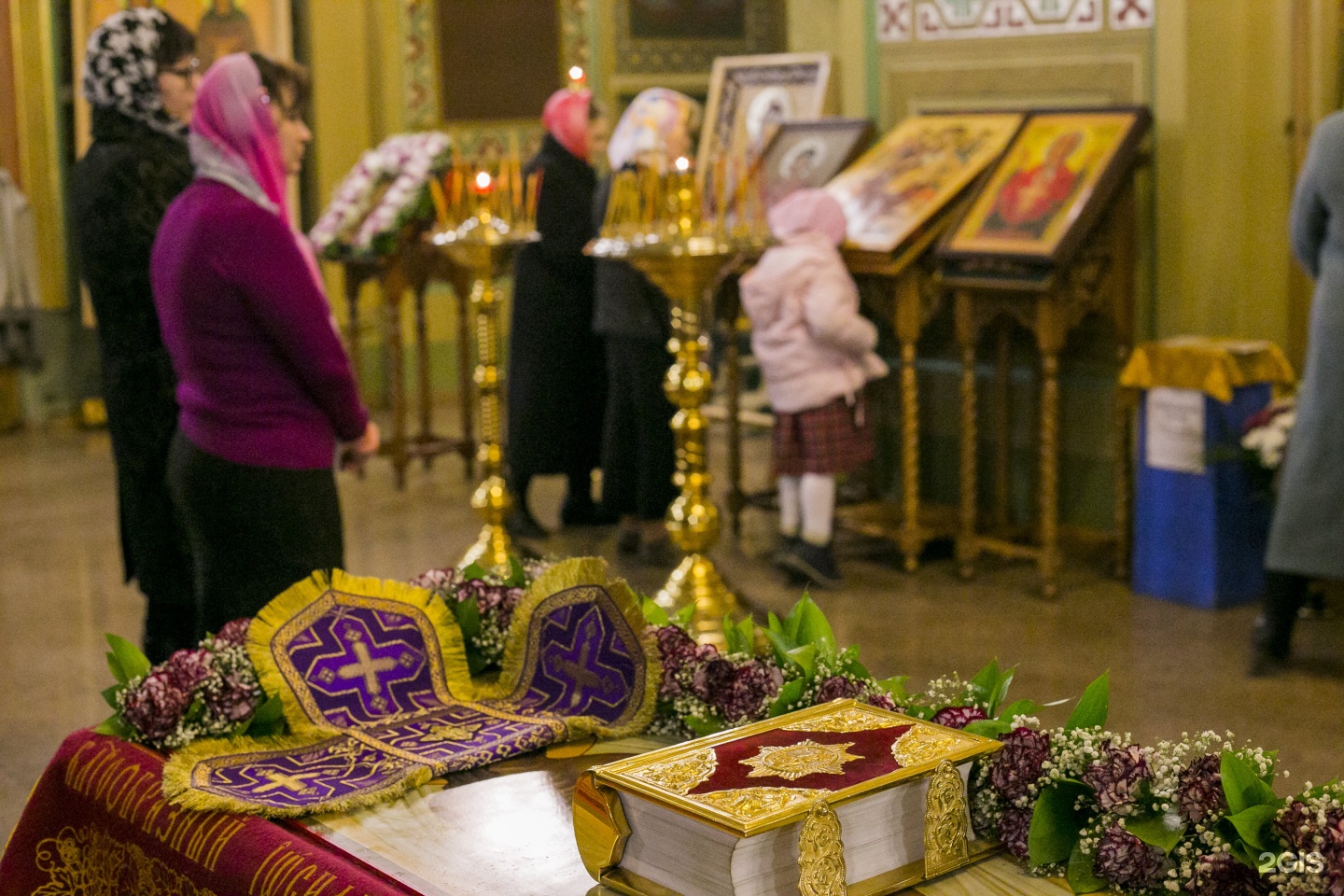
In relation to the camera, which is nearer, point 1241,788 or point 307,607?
point 1241,788

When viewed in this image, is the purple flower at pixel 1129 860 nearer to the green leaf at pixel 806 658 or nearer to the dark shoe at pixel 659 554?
the green leaf at pixel 806 658

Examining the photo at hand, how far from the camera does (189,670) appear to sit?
2.18 meters

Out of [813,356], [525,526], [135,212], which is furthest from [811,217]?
[135,212]

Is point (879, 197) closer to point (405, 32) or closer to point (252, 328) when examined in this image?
point (252, 328)

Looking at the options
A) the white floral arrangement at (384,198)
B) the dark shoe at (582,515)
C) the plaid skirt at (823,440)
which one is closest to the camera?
the plaid skirt at (823,440)

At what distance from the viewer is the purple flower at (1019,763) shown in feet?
5.61

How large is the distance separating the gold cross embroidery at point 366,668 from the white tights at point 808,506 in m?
3.37

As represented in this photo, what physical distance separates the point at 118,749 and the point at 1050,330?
368cm

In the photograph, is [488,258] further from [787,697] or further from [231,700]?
[787,697]

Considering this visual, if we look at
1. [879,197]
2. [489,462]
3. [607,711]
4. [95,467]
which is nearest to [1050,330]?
[879,197]

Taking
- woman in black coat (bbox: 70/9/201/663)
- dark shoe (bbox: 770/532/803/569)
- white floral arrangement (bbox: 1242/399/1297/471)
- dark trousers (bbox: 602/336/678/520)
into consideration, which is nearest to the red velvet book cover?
woman in black coat (bbox: 70/9/201/663)

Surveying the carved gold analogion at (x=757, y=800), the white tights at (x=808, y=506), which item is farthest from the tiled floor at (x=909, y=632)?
the carved gold analogion at (x=757, y=800)

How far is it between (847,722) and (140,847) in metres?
0.89

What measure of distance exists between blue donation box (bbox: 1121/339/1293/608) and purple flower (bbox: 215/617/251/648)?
3.54 meters
